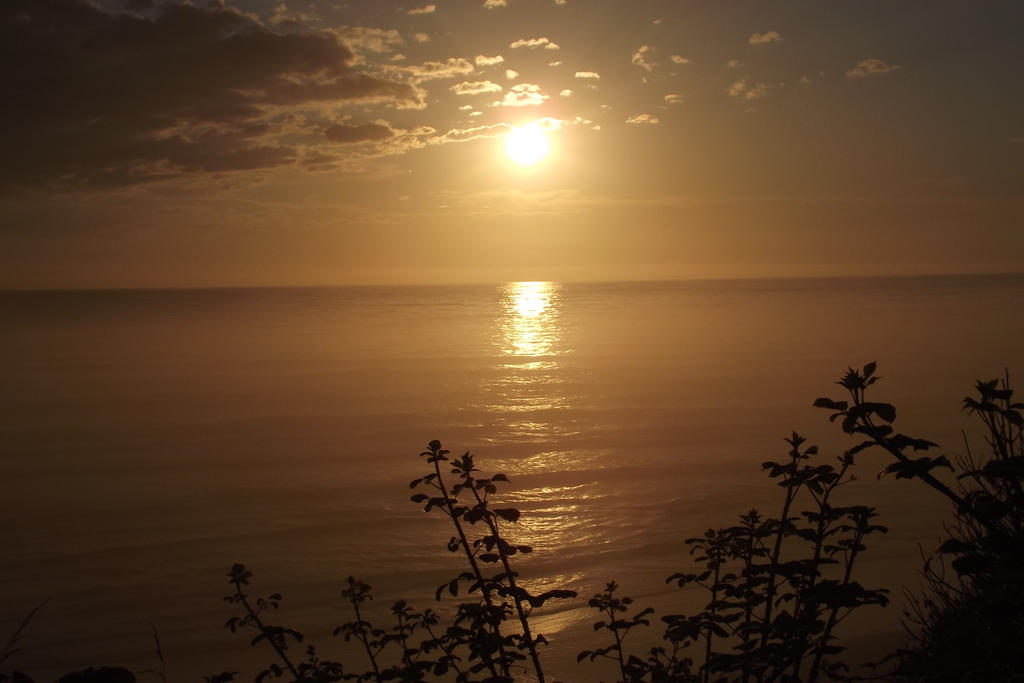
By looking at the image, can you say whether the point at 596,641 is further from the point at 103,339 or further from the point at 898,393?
the point at 103,339

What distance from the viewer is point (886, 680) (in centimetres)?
603

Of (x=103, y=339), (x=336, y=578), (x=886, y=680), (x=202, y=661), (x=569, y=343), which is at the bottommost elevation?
(x=886, y=680)

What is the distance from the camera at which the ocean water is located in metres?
9.52

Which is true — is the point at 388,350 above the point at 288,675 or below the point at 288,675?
above

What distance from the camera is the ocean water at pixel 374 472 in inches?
375

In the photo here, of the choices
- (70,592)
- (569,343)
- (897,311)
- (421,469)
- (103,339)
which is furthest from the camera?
(897,311)

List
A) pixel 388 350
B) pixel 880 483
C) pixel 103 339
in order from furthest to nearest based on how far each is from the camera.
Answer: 1. pixel 103 339
2. pixel 388 350
3. pixel 880 483

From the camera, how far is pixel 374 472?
1522 cm

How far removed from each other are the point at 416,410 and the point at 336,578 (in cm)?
1151

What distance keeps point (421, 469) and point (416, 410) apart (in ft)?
21.5

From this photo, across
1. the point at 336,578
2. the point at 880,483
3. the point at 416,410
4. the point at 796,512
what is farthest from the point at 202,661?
the point at 416,410

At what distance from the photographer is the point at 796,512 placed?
12.4m

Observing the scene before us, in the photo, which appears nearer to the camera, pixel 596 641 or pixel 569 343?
pixel 596 641

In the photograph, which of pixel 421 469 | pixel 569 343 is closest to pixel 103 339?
pixel 569 343
